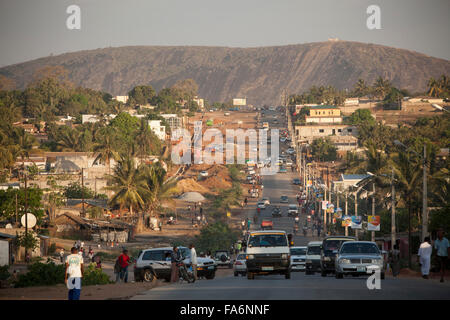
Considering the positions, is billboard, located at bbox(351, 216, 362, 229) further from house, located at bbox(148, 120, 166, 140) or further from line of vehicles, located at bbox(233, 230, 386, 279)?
house, located at bbox(148, 120, 166, 140)

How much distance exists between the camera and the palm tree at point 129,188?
8300 cm

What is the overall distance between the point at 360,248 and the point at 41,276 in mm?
13062

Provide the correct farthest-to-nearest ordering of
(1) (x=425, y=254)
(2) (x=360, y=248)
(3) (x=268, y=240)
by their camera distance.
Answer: (3) (x=268, y=240) → (2) (x=360, y=248) → (1) (x=425, y=254)

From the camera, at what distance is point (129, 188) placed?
8300cm

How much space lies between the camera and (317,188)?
105m

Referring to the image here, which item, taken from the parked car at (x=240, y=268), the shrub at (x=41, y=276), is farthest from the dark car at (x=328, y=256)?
the shrub at (x=41, y=276)

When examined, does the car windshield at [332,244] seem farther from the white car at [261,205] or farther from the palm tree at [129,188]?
the white car at [261,205]

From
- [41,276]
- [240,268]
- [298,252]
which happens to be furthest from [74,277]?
[298,252]

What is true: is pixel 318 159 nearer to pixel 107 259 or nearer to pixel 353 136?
pixel 353 136

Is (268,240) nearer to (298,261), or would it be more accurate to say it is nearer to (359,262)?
(359,262)

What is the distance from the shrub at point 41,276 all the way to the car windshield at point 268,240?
8.11 metres
